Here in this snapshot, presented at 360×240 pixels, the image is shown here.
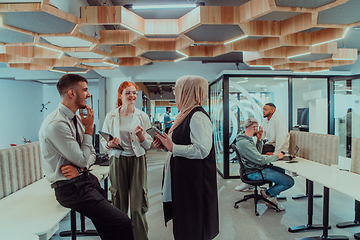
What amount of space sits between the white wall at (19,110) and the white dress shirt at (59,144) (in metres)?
6.44

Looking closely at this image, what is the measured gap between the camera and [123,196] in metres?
2.23

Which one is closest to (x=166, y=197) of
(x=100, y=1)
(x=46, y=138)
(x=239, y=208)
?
(x=46, y=138)

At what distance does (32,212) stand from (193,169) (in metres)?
1.25

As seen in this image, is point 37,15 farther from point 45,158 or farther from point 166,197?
point 166,197

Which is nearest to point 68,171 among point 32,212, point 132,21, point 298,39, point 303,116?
point 32,212

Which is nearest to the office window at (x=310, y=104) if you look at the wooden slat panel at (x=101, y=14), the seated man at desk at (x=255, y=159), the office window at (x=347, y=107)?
the office window at (x=347, y=107)

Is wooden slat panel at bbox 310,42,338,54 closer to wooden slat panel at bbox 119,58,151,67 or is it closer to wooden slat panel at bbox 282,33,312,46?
wooden slat panel at bbox 282,33,312,46

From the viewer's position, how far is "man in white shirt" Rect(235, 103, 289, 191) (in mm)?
3848

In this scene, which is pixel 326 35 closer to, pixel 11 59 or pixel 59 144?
pixel 59 144

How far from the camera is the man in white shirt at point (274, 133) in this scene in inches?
151

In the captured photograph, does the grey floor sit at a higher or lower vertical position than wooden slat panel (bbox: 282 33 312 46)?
lower

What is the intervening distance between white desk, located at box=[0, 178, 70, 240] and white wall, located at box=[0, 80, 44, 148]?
18.5ft

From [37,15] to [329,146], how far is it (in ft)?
12.9

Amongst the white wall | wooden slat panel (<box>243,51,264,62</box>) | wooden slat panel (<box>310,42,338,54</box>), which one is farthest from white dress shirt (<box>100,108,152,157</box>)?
the white wall
